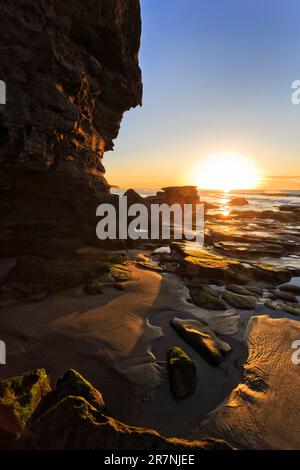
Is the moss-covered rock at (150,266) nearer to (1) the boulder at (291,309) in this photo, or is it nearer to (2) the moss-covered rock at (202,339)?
(2) the moss-covered rock at (202,339)

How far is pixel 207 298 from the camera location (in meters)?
7.95

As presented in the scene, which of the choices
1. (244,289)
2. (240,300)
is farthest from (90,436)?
(244,289)

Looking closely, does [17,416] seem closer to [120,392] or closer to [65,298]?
[120,392]

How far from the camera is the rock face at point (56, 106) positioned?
9062 millimetres

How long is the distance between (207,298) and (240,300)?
1.16 metres

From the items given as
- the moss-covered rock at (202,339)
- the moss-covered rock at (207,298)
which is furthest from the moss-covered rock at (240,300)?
the moss-covered rock at (202,339)

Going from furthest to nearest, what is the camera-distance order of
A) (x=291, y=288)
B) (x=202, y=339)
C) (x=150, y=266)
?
(x=150, y=266) → (x=291, y=288) → (x=202, y=339)

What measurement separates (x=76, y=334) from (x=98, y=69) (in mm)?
14228

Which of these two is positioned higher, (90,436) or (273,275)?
(90,436)

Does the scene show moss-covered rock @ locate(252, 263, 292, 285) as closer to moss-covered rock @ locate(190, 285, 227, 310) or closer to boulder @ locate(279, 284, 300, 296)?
boulder @ locate(279, 284, 300, 296)

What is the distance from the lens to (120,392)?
4.31 m

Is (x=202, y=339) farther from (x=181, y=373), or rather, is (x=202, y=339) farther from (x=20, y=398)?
(x=20, y=398)

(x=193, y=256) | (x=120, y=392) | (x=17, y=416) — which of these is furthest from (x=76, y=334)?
(x=193, y=256)

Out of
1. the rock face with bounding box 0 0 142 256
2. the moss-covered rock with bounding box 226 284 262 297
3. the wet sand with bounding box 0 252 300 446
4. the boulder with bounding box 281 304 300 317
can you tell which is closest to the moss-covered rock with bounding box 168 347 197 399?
the wet sand with bounding box 0 252 300 446
